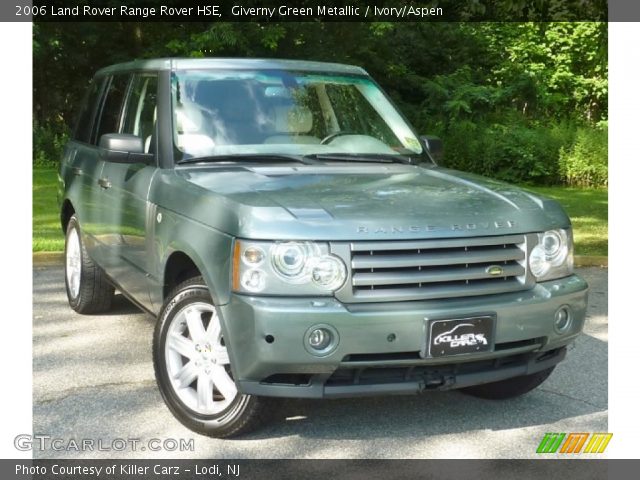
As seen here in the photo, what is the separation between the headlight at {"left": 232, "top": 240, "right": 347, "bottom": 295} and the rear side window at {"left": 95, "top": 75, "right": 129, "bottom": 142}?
9.12 feet

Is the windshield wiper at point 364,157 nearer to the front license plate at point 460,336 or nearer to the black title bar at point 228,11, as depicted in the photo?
the front license plate at point 460,336

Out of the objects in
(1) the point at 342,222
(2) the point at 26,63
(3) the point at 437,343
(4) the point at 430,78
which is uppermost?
(4) the point at 430,78

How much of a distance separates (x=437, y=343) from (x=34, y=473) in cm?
194

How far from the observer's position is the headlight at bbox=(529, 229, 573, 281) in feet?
15.0

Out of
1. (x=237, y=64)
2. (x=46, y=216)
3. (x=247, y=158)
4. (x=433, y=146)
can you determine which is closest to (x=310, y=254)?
(x=247, y=158)

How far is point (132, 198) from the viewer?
559 centimetres

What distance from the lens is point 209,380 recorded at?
4.58m

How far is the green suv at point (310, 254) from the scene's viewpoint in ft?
13.4

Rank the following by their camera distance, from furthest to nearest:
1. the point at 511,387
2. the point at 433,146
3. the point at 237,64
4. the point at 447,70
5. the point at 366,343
Answer: the point at 447,70, the point at 433,146, the point at 237,64, the point at 511,387, the point at 366,343

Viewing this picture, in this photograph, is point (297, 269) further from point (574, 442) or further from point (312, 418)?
point (574, 442)

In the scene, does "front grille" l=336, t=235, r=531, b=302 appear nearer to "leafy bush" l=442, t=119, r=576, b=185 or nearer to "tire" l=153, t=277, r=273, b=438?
"tire" l=153, t=277, r=273, b=438

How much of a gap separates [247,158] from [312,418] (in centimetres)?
151

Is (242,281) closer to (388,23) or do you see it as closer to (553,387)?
(553,387)
